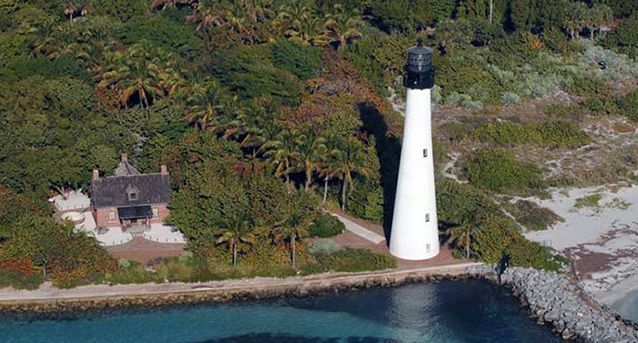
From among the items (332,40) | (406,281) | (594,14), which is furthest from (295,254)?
(594,14)

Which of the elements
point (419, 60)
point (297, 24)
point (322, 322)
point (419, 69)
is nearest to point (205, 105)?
point (297, 24)

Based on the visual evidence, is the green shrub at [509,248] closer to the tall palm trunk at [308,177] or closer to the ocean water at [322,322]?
the ocean water at [322,322]

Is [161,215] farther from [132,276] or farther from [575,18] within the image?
[575,18]

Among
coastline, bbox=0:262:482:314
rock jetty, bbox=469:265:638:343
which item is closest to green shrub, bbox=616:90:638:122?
rock jetty, bbox=469:265:638:343

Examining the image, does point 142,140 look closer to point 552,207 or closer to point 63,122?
point 63,122

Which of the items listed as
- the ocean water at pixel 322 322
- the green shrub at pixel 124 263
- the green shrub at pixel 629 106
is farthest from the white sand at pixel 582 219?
the green shrub at pixel 124 263

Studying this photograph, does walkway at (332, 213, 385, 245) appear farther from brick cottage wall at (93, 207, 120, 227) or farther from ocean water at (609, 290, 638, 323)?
ocean water at (609, 290, 638, 323)
